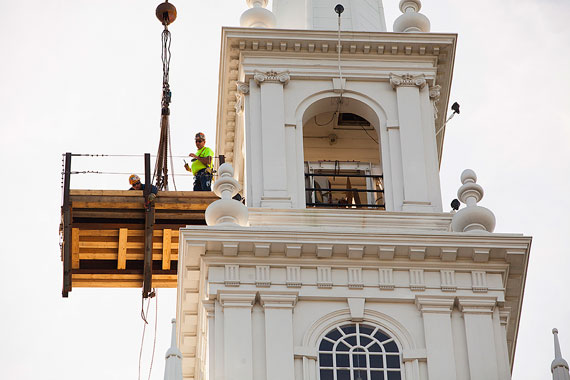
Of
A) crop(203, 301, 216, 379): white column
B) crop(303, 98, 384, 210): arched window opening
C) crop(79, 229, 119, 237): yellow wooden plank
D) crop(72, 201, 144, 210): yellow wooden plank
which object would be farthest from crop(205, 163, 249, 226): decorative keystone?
crop(79, 229, 119, 237): yellow wooden plank

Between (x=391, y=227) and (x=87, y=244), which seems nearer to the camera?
(x=391, y=227)

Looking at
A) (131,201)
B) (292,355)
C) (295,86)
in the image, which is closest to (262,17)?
(295,86)

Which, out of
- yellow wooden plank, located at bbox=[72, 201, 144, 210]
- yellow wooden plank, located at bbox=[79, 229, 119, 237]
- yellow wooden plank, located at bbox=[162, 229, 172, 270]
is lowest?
yellow wooden plank, located at bbox=[162, 229, 172, 270]

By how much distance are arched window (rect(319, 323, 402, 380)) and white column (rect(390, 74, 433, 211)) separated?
352cm

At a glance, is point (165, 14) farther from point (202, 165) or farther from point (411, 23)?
point (411, 23)

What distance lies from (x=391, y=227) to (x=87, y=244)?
10263 mm

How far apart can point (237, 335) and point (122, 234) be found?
9940 mm

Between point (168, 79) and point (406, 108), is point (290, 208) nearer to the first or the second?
point (406, 108)

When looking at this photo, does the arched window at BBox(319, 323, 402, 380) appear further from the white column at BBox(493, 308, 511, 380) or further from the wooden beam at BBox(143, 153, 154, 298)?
the wooden beam at BBox(143, 153, 154, 298)

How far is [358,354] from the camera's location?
38.7 metres

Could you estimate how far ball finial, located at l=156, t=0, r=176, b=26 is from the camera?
50.5 m

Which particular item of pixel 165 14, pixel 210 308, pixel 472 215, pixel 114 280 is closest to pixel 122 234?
pixel 114 280

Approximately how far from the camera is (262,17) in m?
45.1

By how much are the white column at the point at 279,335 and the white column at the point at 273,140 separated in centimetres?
282
